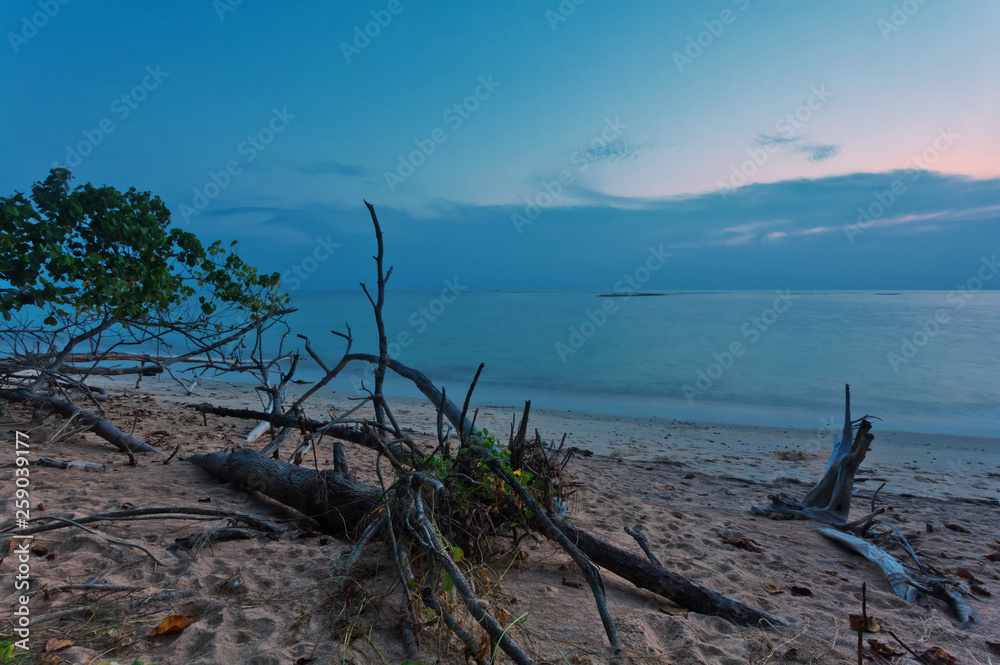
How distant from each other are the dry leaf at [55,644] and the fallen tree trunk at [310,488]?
1.27 metres

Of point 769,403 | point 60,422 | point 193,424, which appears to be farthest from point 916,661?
point 769,403

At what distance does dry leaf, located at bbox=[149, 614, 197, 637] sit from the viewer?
2.15 m

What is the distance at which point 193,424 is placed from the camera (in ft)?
23.2

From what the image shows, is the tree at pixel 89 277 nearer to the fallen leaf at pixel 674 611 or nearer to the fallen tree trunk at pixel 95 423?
the fallen tree trunk at pixel 95 423

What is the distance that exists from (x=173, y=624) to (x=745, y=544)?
12.0 ft

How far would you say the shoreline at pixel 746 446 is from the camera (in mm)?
6316

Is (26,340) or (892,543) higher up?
(26,340)

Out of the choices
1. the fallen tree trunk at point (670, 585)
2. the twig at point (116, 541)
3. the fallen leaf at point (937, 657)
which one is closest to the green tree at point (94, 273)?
the twig at point (116, 541)

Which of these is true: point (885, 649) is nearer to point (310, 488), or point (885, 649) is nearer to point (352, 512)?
point (352, 512)

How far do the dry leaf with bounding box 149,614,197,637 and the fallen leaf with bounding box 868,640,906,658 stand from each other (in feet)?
10.5

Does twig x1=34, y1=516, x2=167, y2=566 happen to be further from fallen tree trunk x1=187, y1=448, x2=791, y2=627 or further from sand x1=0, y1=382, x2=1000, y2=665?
fallen tree trunk x1=187, y1=448, x2=791, y2=627

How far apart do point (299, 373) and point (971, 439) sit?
16.6 meters

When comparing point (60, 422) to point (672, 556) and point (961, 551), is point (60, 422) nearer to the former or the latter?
point (672, 556)
